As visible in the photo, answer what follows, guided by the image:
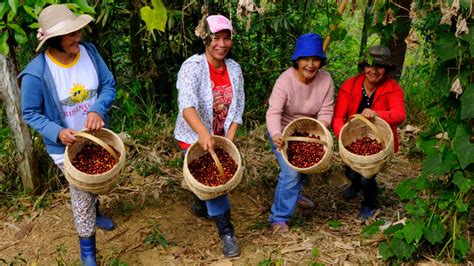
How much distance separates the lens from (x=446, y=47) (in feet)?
8.89

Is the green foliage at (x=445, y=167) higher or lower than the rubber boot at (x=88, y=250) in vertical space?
higher

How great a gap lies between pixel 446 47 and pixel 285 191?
1416mm

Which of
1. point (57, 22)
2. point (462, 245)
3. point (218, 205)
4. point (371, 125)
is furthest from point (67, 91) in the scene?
point (462, 245)

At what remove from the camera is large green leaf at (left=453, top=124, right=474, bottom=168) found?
9.04 feet

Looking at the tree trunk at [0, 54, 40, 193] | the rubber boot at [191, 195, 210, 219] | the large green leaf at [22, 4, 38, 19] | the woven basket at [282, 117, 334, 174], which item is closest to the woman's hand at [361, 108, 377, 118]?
the woven basket at [282, 117, 334, 174]

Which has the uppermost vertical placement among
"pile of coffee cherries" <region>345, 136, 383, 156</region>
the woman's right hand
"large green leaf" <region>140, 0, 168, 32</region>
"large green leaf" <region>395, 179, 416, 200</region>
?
"large green leaf" <region>140, 0, 168, 32</region>

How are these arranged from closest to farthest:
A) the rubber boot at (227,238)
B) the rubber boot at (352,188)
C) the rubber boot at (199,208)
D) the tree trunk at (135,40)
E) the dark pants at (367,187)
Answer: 1. the rubber boot at (227,238)
2. the dark pants at (367,187)
3. the rubber boot at (199,208)
4. the rubber boot at (352,188)
5. the tree trunk at (135,40)

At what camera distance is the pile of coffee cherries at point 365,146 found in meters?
3.32

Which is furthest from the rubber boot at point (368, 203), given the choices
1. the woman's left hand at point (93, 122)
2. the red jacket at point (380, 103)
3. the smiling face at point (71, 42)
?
the smiling face at point (71, 42)

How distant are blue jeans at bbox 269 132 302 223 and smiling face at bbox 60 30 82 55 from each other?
1.44 m

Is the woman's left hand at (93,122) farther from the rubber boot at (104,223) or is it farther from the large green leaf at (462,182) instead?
the large green leaf at (462,182)

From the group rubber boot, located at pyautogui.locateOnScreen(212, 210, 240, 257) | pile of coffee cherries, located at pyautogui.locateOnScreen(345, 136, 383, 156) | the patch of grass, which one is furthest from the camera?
the patch of grass

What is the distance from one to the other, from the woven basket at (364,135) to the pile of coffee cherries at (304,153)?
149 millimetres

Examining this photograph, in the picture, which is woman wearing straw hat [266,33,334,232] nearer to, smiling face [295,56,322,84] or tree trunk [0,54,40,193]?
smiling face [295,56,322,84]
